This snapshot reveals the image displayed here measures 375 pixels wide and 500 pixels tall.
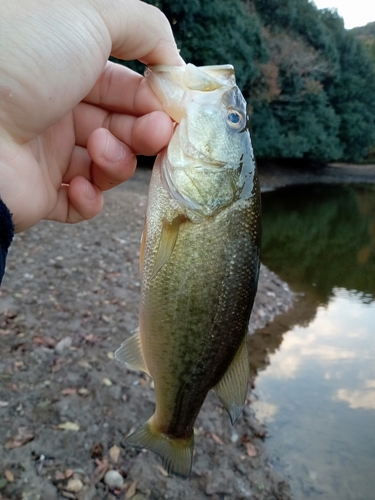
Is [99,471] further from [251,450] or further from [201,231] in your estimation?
[201,231]

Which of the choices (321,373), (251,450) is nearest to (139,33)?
(251,450)

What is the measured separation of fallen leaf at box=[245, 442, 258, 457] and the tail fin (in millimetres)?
2432

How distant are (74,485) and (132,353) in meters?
1.64

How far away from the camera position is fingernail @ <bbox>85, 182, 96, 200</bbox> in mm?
2752

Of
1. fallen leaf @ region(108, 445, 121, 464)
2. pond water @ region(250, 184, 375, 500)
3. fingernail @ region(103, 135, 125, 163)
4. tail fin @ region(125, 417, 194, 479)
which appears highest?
fingernail @ region(103, 135, 125, 163)

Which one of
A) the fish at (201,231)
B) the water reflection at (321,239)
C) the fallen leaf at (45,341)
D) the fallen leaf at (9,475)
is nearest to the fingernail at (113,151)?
the fish at (201,231)

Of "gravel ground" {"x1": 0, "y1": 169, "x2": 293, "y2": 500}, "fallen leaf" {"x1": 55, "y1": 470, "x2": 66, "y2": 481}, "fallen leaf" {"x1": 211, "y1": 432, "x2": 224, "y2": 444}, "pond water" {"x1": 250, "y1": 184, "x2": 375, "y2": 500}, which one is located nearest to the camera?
"fallen leaf" {"x1": 55, "y1": 470, "x2": 66, "y2": 481}

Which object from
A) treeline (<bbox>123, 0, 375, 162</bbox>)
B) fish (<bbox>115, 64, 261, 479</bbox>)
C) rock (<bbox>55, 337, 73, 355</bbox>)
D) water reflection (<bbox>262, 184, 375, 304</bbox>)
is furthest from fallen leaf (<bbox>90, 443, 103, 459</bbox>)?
treeline (<bbox>123, 0, 375, 162</bbox>)

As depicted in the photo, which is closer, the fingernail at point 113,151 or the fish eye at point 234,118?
the fish eye at point 234,118

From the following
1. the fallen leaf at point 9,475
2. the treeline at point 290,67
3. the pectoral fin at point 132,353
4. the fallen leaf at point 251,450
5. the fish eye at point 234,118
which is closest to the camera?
the fish eye at point 234,118

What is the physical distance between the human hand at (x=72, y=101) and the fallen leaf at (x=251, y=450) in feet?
9.93

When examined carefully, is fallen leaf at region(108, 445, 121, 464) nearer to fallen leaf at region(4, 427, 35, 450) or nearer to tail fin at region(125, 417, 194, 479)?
fallen leaf at region(4, 427, 35, 450)

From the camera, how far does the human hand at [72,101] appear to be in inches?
72.4

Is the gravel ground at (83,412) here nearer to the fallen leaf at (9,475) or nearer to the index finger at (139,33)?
the fallen leaf at (9,475)
